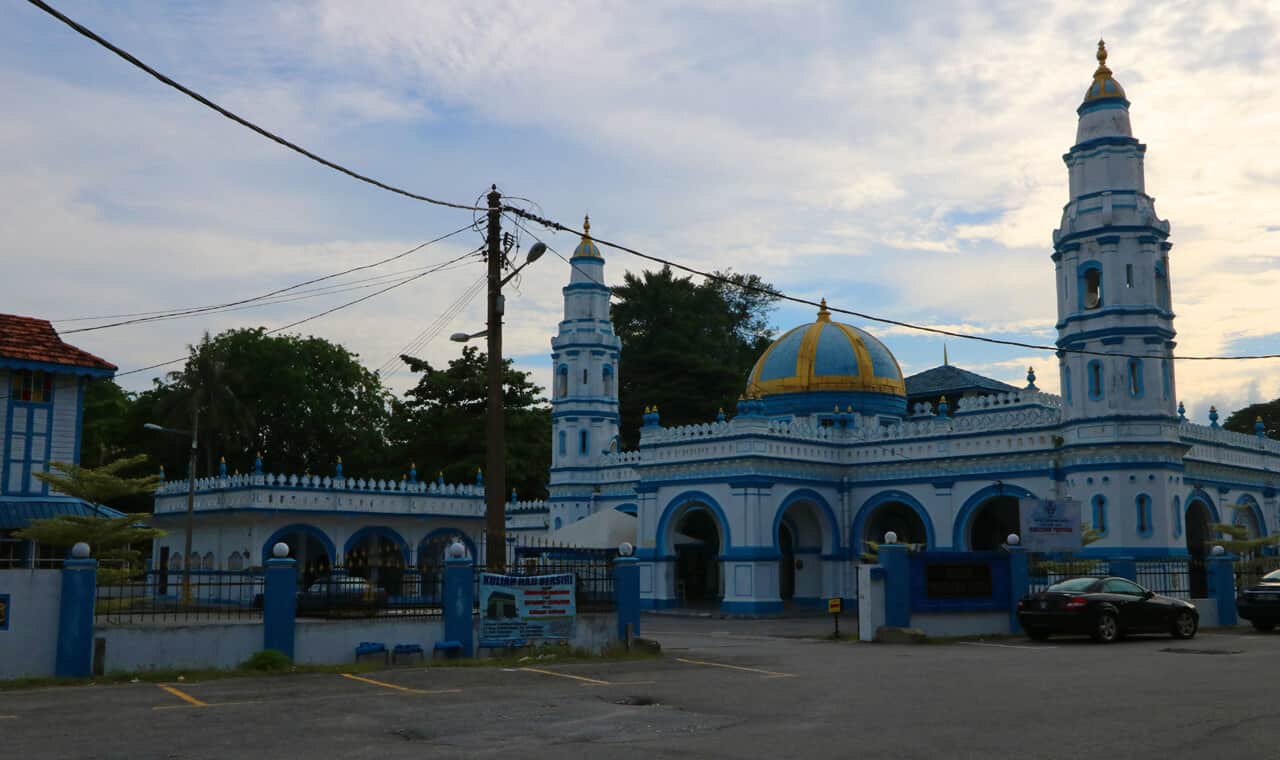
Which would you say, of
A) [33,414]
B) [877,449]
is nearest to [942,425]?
[877,449]

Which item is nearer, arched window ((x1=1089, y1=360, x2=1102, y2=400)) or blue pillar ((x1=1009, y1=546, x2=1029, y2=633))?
blue pillar ((x1=1009, y1=546, x2=1029, y2=633))

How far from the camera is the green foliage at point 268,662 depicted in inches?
691

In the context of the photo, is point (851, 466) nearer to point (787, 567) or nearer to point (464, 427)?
point (787, 567)

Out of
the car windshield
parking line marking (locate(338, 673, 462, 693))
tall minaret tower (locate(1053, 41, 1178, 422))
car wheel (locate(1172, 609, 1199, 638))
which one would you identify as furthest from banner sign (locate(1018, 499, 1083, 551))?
parking line marking (locate(338, 673, 462, 693))

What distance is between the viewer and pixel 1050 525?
2661 centimetres

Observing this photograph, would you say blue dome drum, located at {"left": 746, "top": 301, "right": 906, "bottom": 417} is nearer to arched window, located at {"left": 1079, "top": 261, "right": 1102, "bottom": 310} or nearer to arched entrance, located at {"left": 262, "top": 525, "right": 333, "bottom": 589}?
arched window, located at {"left": 1079, "top": 261, "right": 1102, "bottom": 310}

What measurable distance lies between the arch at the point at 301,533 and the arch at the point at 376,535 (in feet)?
1.72

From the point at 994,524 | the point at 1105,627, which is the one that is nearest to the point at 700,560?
the point at 994,524

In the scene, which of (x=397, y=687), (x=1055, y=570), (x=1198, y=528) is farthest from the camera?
(x=1198, y=528)

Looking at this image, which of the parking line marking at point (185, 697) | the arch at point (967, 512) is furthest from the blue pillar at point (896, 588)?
the arch at point (967, 512)

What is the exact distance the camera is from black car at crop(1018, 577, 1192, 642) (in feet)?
71.8

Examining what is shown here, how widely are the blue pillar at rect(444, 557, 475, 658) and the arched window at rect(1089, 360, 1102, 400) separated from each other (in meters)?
22.0

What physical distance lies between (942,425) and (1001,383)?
47.5 feet

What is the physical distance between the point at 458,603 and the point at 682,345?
48386 mm
